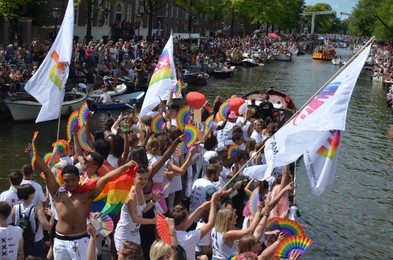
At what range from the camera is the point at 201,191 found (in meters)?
8.54

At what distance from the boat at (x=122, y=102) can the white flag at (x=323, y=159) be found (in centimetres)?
1935

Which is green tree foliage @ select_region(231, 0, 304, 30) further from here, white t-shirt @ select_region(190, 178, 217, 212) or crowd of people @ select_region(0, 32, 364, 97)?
white t-shirt @ select_region(190, 178, 217, 212)

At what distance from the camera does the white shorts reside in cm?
637

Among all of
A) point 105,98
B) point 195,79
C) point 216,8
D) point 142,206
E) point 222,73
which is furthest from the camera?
point 216,8

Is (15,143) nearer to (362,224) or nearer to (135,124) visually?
(135,124)

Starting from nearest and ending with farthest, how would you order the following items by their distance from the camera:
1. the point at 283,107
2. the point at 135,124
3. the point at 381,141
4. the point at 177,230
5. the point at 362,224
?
the point at 177,230 → the point at 135,124 → the point at 362,224 → the point at 283,107 → the point at 381,141

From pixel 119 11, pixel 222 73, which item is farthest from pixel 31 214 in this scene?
pixel 119 11

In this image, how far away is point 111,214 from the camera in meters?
6.79

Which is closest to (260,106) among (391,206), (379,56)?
(391,206)

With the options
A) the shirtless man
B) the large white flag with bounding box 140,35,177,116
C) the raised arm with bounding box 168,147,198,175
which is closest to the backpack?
the shirtless man

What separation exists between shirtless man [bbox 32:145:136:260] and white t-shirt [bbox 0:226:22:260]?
0.48 metres

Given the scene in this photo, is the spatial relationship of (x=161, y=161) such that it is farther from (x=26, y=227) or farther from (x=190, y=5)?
(x=190, y=5)

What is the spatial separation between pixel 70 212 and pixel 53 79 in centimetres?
416

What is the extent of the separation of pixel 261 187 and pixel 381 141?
58.7ft
